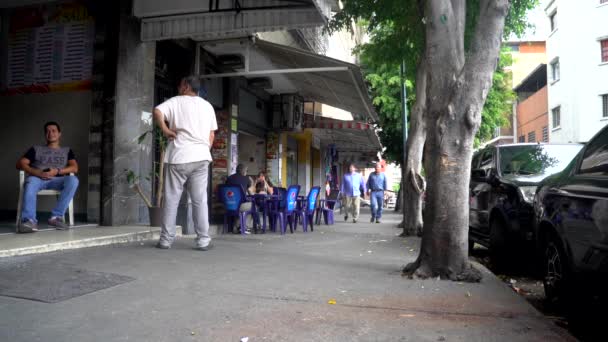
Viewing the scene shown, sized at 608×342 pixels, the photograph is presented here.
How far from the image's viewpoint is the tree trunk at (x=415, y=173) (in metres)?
10.0

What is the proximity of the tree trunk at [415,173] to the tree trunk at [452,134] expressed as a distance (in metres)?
4.79

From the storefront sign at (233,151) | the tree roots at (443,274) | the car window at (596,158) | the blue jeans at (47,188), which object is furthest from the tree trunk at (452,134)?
the storefront sign at (233,151)

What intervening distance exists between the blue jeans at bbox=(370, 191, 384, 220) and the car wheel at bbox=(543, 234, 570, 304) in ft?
34.8

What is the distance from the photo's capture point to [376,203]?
1524 cm

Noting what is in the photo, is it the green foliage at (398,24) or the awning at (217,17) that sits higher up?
the green foliage at (398,24)

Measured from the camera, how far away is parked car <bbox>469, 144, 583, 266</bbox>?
5.92m

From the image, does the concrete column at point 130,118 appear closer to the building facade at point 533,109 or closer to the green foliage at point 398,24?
the green foliage at point 398,24

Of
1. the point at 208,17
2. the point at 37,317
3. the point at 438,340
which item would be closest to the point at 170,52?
the point at 208,17

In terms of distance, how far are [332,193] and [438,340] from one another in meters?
25.9

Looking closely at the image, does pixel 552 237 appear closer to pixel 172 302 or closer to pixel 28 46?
pixel 172 302

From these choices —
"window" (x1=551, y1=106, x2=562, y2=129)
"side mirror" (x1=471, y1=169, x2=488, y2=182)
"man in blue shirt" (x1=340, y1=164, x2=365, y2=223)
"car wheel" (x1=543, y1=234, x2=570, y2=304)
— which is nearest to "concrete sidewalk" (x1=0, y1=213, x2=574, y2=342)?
"car wheel" (x1=543, y1=234, x2=570, y2=304)

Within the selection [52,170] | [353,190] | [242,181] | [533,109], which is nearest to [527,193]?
[242,181]

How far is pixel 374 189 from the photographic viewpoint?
15492 millimetres

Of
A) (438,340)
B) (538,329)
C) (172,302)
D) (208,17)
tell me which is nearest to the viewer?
(438,340)
